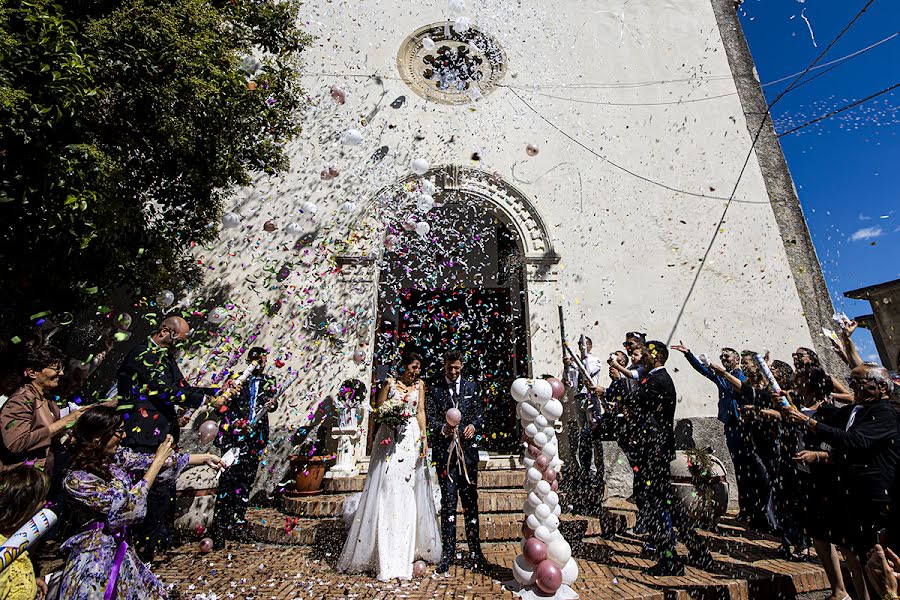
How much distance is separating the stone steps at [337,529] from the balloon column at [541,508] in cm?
116

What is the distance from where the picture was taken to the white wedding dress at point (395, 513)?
359cm

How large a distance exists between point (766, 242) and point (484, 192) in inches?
187

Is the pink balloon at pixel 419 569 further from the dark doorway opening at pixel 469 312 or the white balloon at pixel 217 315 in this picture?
the white balloon at pixel 217 315

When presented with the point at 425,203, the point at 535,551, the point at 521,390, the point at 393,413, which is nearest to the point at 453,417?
the point at 393,413

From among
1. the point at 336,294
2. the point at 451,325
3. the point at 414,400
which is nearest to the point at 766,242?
the point at 451,325

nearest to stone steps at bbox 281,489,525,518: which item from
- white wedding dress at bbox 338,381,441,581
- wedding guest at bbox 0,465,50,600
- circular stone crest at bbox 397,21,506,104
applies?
white wedding dress at bbox 338,381,441,581

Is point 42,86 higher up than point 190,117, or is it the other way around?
point 190,117

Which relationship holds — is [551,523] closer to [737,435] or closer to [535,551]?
[535,551]

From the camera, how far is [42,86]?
3.49 m

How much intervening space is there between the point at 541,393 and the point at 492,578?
5.24ft

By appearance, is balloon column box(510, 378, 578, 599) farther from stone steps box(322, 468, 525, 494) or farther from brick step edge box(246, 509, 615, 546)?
stone steps box(322, 468, 525, 494)

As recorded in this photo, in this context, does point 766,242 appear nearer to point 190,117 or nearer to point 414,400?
point 414,400

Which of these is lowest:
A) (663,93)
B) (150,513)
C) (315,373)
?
(150,513)

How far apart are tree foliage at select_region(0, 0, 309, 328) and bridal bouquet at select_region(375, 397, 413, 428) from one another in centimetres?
313
